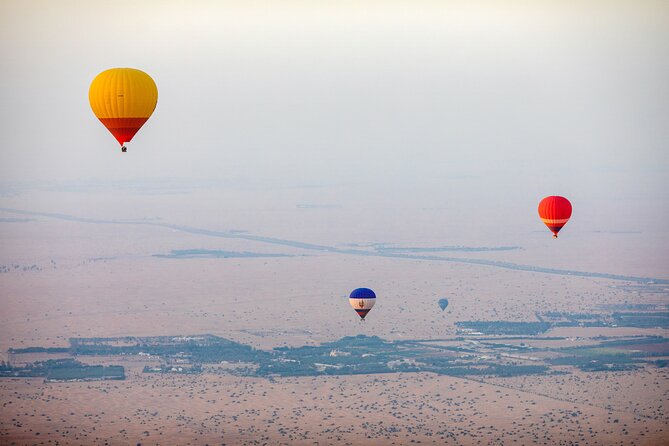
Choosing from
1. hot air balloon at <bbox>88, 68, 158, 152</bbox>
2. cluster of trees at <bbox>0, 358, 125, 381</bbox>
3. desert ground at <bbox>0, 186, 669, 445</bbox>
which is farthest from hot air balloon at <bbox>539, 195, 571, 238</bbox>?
cluster of trees at <bbox>0, 358, 125, 381</bbox>

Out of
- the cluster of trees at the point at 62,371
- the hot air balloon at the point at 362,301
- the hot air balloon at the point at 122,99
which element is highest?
the hot air balloon at the point at 122,99

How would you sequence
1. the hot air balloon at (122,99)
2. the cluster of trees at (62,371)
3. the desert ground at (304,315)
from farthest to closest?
1. the cluster of trees at (62,371)
2. the desert ground at (304,315)
3. the hot air balloon at (122,99)

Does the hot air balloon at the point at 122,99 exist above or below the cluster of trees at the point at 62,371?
above

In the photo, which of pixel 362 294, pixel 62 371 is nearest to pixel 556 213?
pixel 362 294

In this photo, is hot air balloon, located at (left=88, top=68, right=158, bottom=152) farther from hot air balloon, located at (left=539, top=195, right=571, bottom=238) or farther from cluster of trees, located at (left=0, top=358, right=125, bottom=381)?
cluster of trees, located at (left=0, top=358, right=125, bottom=381)

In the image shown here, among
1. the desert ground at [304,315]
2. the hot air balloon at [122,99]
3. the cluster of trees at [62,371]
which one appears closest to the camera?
the hot air balloon at [122,99]

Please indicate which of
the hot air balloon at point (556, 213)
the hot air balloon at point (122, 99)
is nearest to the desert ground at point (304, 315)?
the hot air balloon at point (556, 213)

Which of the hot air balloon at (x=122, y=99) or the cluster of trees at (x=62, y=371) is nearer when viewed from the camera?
the hot air balloon at (x=122, y=99)

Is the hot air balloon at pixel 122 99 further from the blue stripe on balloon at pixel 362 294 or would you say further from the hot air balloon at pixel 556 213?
the hot air balloon at pixel 556 213
